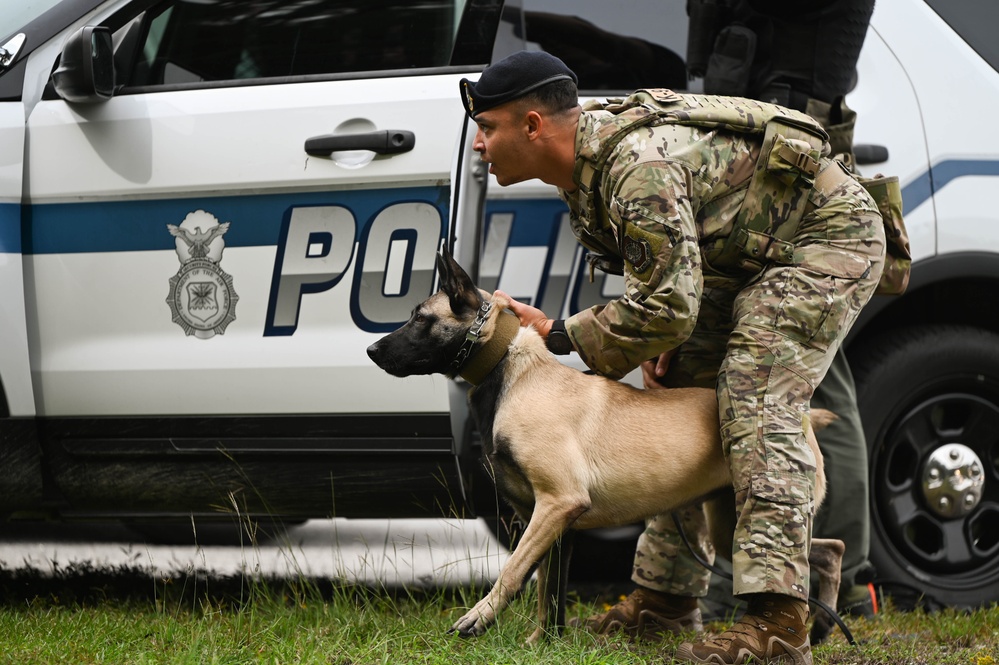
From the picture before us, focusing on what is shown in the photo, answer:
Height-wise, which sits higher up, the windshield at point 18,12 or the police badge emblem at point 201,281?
the windshield at point 18,12

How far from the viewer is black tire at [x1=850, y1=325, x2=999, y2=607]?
336cm

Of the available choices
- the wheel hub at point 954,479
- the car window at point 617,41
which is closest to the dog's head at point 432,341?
the car window at point 617,41

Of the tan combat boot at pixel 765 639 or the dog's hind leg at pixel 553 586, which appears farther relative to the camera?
the dog's hind leg at pixel 553 586

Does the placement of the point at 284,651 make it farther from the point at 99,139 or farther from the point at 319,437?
the point at 99,139

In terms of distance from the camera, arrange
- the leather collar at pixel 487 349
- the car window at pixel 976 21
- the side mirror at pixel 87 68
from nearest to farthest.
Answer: the leather collar at pixel 487 349
the side mirror at pixel 87 68
the car window at pixel 976 21

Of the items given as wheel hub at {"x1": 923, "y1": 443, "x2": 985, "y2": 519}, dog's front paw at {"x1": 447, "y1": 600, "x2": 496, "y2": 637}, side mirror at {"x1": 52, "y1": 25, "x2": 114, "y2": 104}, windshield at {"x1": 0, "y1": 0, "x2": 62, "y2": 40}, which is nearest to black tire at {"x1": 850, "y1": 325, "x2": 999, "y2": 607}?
wheel hub at {"x1": 923, "y1": 443, "x2": 985, "y2": 519}

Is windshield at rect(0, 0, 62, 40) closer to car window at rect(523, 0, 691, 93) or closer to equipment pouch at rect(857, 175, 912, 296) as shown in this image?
car window at rect(523, 0, 691, 93)

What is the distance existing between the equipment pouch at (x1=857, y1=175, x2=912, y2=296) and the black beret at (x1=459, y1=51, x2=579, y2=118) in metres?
0.88

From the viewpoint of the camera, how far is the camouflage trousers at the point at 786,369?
2.52m

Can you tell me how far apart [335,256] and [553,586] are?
1150mm

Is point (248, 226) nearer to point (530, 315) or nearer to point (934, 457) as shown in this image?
point (530, 315)

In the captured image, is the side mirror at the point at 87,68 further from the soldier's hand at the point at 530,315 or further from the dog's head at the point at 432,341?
the soldier's hand at the point at 530,315

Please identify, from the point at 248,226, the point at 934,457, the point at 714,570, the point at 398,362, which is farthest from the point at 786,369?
the point at 248,226

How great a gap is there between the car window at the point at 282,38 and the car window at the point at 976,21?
55.8 inches
